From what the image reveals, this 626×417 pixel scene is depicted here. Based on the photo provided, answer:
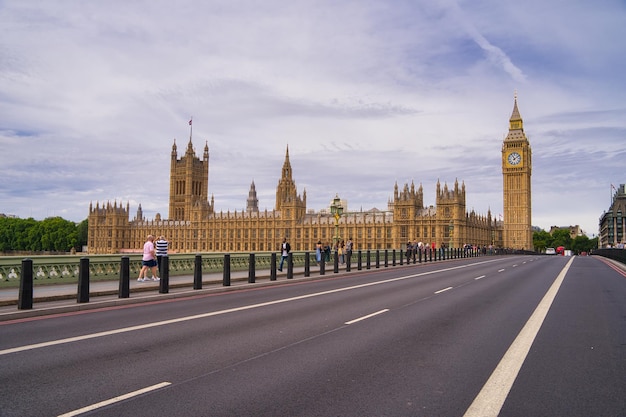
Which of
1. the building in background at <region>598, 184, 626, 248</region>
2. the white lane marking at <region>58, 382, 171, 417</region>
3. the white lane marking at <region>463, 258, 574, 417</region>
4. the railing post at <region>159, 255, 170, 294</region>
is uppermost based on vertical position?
the building in background at <region>598, 184, 626, 248</region>

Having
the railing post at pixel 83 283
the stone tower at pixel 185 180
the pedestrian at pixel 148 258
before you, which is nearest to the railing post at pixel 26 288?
the railing post at pixel 83 283

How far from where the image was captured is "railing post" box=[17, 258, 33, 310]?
12.6 m

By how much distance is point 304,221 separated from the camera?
140 metres

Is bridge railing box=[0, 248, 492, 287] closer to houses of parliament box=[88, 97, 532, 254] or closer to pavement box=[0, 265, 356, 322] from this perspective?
pavement box=[0, 265, 356, 322]

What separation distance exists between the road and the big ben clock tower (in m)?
149

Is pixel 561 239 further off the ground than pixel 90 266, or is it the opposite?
pixel 561 239

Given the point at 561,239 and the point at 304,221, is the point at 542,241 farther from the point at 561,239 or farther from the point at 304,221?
the point at 304,221

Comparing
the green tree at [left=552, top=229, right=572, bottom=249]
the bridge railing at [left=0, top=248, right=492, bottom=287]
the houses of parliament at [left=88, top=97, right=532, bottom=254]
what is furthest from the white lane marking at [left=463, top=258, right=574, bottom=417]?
the green tree at [left=552, top=229, right=572, bottom=249]

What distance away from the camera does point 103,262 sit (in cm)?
1928

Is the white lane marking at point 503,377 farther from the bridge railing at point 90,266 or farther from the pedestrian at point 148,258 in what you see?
the pedestrian at point 148,258

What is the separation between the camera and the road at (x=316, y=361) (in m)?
5.82

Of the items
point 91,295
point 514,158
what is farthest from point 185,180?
point 91,295

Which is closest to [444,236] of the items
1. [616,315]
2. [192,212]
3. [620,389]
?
[192,212]

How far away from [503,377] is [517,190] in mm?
161110
